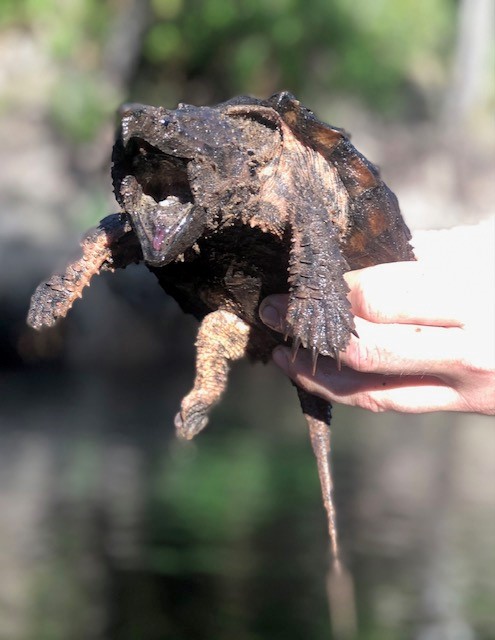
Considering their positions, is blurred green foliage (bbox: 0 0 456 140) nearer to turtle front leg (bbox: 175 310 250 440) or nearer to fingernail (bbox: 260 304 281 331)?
turtle front leg (bbox: 175 310 250 440)

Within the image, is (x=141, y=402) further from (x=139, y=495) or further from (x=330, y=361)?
(x=330, y=361)

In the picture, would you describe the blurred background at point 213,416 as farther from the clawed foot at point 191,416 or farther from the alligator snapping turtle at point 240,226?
the alligator snapping turtle at point 240,226

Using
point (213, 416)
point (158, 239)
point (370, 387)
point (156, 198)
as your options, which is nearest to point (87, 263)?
point (156, 198)

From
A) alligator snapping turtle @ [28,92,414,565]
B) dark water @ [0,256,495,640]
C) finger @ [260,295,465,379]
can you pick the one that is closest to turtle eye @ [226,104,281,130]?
alligator snapping turtle @ [28,92,414,565]

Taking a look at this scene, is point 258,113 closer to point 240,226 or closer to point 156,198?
point 240,226

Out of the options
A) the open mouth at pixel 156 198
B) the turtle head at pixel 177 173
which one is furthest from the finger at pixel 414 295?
the open mouth at pixel 156 198

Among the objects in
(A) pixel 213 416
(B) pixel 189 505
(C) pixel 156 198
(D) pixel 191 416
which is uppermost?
(A) pixel 213 416
